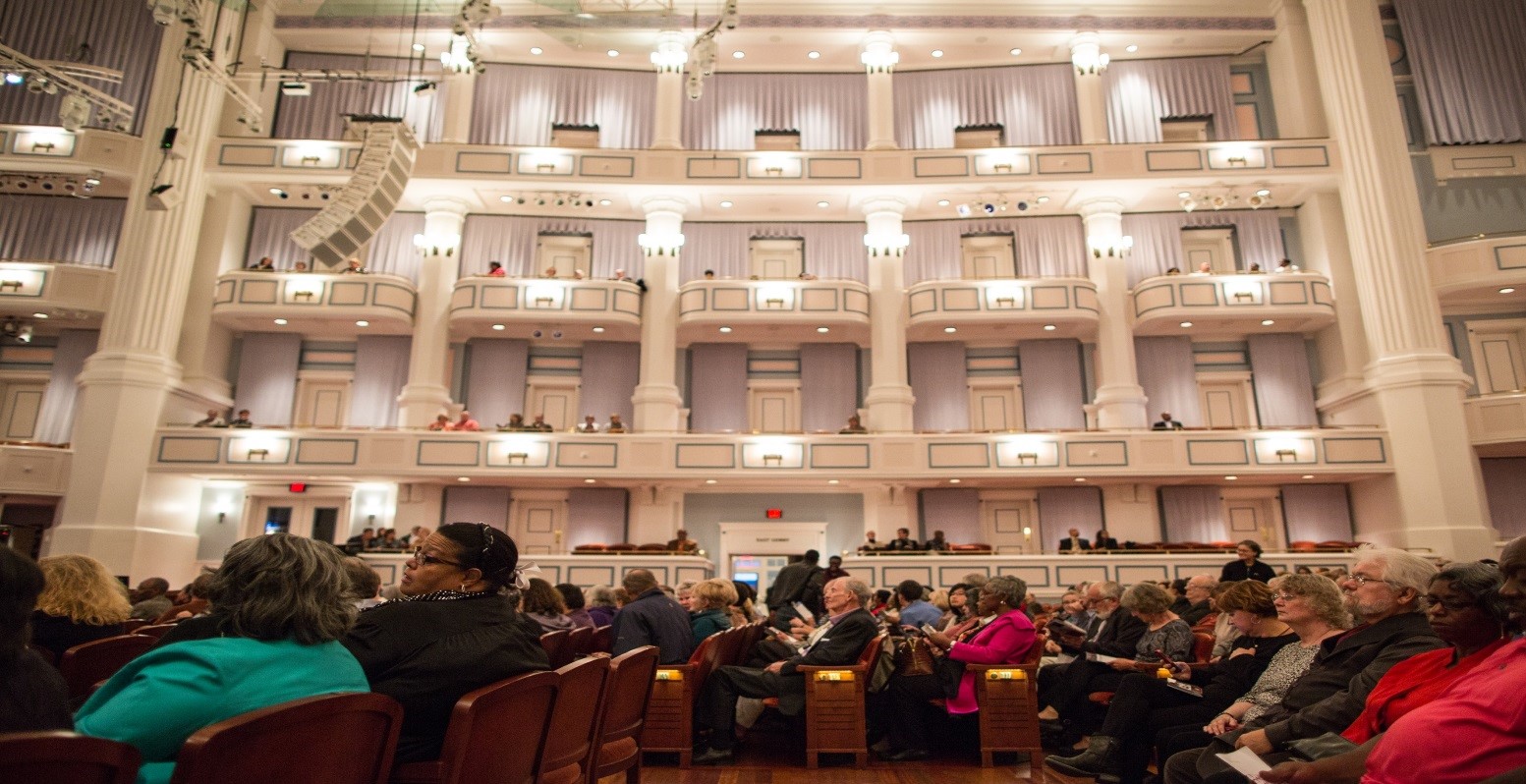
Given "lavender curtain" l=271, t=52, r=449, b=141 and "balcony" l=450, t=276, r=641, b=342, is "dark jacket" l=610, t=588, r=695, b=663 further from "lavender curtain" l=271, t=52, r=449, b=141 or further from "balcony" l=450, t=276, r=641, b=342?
"lavender curtain" l=271, t=52, r=449, b=141

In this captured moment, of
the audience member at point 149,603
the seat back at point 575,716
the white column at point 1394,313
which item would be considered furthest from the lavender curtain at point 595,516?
the seat back at point 575,716

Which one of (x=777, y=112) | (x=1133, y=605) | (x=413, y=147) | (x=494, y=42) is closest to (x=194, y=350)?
(x=413, y=147)

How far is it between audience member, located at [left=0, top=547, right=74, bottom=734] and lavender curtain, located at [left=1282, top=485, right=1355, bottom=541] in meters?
17.3

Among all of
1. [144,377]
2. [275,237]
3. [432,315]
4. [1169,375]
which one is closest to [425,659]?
[144,377]

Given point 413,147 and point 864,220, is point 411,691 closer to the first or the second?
point 413,147

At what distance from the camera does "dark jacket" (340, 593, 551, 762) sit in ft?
7.16

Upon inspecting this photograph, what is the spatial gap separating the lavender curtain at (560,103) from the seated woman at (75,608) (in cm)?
1484

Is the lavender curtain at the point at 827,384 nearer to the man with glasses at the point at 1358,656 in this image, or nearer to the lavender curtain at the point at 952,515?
the lavender curtain at the point at 952,515

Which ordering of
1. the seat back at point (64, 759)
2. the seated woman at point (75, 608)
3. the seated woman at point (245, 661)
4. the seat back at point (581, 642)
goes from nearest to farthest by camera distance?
the seat back at point (64, 759), the seated woman at point (245, 661), the seated woman at point (75, 608), the seat back at point (581, 642)

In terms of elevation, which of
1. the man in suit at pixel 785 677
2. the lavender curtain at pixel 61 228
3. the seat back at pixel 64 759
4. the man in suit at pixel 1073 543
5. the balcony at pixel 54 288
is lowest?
the man in suit at pixel 785 677

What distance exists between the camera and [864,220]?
1702 centimetres

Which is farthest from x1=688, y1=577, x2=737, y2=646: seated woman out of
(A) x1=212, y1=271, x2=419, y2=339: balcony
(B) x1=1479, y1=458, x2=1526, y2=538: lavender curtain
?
(B) x1=1479, y1=458, x2=1526, y2=538: lavender curtain

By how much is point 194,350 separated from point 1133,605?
15158 mm

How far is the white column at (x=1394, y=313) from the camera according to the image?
13.0m
